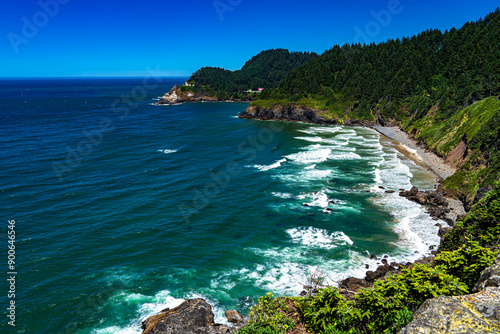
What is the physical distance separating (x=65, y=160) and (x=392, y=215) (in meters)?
73.0

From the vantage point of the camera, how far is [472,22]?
150 m

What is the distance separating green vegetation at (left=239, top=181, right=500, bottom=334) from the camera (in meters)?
13.4

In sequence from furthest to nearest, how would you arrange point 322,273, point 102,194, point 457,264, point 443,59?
1. point 443,59
2. point 102,194
3. point 322,273
4. point 457,264

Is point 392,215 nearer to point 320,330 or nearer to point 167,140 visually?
point 320,330

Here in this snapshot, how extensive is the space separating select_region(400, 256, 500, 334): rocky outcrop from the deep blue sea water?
18.9 metres

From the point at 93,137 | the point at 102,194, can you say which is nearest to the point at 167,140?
the point at 93,137

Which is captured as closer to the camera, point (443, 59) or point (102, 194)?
point (102, 194)

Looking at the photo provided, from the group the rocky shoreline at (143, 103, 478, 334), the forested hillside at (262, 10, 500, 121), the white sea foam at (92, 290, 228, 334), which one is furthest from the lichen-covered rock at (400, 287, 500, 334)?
the forested hillside at (262, 10, 500, 121)

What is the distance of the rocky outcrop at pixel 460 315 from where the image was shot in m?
9.00

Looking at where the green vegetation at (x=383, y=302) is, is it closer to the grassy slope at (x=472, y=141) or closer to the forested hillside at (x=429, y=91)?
the grassy slope at (x=472, y=141)

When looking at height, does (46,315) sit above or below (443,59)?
below

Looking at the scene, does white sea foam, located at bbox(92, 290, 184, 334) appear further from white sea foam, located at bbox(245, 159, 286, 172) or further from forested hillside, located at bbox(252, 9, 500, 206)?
forested hillside, located at bbox(252, 9, 500, 206)

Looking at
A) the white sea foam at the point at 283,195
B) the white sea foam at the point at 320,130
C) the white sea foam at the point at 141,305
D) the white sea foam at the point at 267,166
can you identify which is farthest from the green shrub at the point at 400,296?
the white sea foam at the point at 320,130

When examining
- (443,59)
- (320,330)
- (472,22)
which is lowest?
(320,330)
